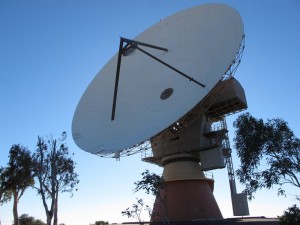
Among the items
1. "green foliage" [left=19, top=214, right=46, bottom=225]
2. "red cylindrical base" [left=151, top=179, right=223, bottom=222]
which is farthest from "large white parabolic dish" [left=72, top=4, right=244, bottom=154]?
"green foliage" [left=19, top=214, right=46, bottom=225]

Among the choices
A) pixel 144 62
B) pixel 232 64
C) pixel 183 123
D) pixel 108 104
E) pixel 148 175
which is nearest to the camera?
pixel 232 64

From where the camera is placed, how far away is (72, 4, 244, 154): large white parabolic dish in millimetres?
26547

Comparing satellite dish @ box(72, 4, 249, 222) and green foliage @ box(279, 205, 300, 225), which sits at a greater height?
satellite dish @ box(72, 4, 249, 222)

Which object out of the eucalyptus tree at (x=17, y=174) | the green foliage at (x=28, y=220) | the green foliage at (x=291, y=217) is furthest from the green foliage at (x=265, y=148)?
the green foliage at (x=28, y=220)

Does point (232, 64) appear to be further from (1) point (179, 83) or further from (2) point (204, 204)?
(2) point (204, 204)

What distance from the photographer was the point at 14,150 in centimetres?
4088

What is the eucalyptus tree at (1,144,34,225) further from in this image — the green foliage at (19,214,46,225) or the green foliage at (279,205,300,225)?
the green foliage at (279,205,300,225)

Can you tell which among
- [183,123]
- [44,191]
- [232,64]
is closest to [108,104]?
[183,123]

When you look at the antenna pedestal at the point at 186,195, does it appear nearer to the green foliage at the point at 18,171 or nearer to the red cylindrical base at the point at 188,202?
the red cylindrical base at the point at 188,202

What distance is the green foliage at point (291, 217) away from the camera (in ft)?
70.7

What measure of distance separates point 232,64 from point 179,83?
5360 mm

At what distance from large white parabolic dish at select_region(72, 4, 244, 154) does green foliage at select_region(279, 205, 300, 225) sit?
31.9 ft

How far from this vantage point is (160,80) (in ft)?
105

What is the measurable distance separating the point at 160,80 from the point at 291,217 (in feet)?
53.0
